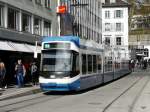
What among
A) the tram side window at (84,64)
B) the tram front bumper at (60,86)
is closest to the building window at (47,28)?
the tram side window at (84,64)

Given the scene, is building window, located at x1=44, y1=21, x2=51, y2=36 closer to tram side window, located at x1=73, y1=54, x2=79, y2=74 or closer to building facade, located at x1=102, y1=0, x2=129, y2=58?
tram side window, located at x1=73, y1=54, x2=79, y2=74

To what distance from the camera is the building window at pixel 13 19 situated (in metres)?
32.5

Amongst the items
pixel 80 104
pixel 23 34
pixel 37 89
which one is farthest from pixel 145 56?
pixel 80 104

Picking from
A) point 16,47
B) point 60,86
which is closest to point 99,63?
point 16,47

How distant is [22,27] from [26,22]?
47.4 inches

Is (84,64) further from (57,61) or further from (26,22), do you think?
(26,22)

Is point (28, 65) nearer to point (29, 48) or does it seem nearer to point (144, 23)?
point (29, 48)

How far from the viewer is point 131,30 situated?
12350 centimetres

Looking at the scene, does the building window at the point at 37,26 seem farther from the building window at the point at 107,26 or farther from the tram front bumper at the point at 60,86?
the building window at the point at 107,26

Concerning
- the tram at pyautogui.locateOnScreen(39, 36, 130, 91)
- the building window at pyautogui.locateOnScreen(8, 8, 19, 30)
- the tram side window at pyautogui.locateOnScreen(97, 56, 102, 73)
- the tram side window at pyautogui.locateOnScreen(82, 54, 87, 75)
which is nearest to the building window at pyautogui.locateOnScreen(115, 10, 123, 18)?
the building window at pyautogui.locateOnScreen(8, 8, 19, 30)

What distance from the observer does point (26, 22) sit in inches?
1436

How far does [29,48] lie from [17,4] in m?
3.54

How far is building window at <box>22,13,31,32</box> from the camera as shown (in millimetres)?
35750

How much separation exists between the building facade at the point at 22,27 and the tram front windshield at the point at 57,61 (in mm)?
4096
